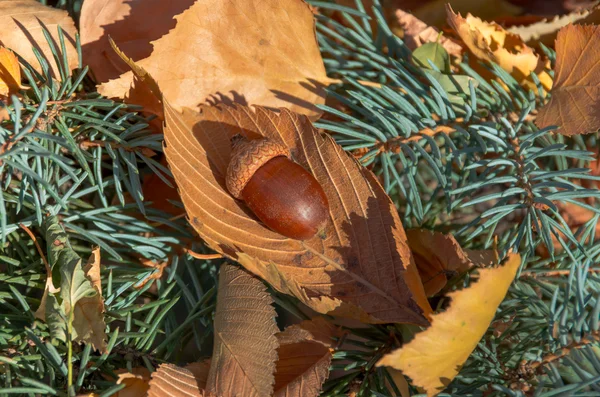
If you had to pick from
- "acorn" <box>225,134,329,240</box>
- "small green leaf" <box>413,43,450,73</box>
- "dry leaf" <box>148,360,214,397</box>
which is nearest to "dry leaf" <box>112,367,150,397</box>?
"dry leaf" <box>148,360,214,397</box>

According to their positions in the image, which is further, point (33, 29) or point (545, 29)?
point (545, 29)

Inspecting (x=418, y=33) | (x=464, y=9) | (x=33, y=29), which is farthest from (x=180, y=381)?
(x=464, y=9)

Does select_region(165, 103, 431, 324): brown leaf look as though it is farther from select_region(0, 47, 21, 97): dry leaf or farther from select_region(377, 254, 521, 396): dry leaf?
select_region(0, 47, 21, 97): dry leaf

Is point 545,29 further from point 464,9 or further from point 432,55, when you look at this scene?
point 432,55

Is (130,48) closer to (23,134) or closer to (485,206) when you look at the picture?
(23,134)

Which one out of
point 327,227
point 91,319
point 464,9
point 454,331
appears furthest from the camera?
point 464,9

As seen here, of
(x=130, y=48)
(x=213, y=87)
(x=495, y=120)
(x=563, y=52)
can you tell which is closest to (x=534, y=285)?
(x=495, y=120)

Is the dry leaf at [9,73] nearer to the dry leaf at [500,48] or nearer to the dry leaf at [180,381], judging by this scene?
the dry leaf at [180,381]
